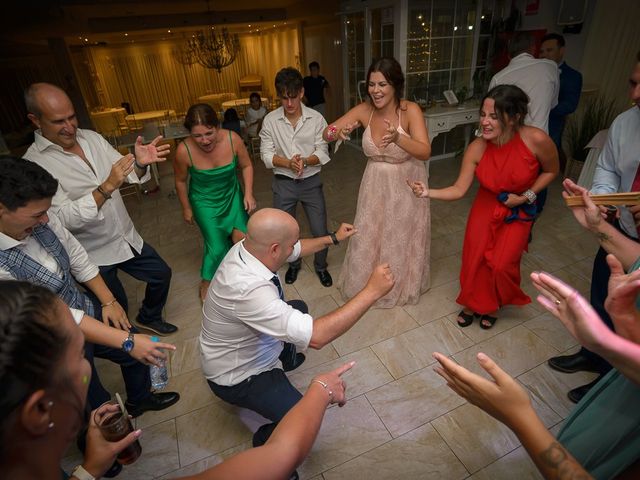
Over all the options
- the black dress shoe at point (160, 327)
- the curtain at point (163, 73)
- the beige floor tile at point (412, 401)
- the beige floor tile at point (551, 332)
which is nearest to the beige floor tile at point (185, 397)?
the black dress shoe at point (160, 327)

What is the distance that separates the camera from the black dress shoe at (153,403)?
6.48 feet

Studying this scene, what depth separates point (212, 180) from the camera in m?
2.54

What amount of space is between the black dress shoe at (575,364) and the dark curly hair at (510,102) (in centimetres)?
143

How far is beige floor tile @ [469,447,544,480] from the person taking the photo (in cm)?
159

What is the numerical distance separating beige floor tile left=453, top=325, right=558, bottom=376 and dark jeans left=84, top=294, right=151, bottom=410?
6.09 ft

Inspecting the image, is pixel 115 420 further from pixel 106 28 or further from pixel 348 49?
pixel 106 28

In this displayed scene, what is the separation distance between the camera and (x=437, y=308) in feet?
8.69

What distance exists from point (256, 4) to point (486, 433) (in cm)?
951

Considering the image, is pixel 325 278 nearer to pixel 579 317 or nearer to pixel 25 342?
pixel 579 317

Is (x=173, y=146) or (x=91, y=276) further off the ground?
(x=91, y=276)

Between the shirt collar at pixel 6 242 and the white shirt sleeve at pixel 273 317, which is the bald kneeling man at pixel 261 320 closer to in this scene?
the white shirt sleeve at pixel 273 317

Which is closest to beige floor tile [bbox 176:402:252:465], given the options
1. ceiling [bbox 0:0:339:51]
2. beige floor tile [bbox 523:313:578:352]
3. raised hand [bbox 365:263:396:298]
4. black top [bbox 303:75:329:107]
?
raised hand [bbox 365:263:396:298]

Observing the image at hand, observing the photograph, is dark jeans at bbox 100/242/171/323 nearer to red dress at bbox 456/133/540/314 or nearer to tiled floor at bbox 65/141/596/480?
tiled floor at bbox 65/141/596/480

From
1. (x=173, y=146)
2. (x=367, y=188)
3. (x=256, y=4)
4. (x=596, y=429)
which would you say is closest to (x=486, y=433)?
(x=596, y=429)
